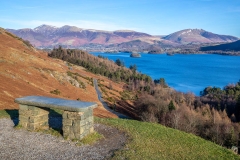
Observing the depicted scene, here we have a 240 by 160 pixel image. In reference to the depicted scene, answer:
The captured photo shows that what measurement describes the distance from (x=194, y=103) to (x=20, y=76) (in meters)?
41.2

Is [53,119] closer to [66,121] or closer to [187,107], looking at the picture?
[66,121]

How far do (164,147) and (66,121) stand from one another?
474 cm

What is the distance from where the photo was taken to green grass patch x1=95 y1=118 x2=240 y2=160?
10.1 metres

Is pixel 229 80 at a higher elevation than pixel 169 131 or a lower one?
lower

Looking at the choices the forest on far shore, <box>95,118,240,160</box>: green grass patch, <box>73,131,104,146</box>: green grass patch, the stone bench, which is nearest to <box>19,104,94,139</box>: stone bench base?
the stone bench

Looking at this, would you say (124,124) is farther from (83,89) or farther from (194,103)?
(194,103)

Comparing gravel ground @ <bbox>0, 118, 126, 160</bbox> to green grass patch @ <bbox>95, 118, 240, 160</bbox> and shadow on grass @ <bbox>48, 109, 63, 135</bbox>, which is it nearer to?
green grass patch @ <bbox>95, 118, 240, 160</bbox>

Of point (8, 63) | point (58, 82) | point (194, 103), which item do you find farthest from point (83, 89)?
point (194, 103)

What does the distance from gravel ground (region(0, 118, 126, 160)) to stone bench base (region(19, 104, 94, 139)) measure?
16.4 inches

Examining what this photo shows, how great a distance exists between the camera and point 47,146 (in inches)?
419

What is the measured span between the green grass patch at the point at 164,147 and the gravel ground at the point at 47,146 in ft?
2.13

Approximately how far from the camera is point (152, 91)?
258ft

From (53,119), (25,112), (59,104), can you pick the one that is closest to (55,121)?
(53,119)

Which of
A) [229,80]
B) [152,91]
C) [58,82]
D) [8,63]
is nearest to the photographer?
[8,63]
